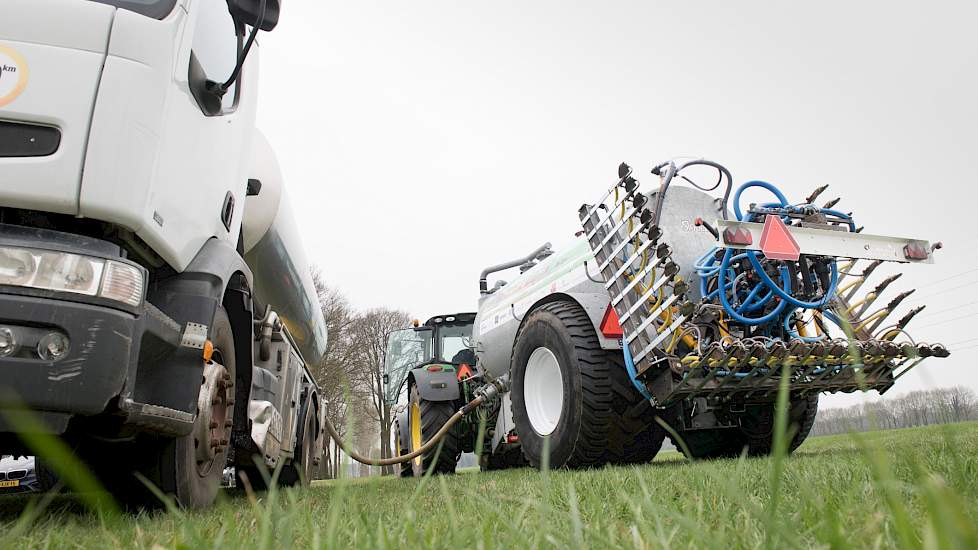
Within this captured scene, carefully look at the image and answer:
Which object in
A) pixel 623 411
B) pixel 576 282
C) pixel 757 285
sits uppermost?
pixel 576 282

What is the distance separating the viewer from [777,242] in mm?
3916

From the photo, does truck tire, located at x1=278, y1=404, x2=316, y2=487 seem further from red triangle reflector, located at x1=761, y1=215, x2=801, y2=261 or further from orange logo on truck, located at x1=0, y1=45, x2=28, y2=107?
red triangle reflector, located at x1=761, y1=215, x2=801, y2=261

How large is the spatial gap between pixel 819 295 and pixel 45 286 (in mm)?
4155

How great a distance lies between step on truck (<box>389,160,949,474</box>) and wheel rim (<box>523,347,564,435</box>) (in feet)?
0.04

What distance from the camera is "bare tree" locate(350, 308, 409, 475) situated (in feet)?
75.0

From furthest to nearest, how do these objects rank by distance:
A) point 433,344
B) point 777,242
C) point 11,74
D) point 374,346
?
point 374,346, point 433,344, point 777,242, point 11,74

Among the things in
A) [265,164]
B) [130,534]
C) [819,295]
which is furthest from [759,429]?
[130,534]

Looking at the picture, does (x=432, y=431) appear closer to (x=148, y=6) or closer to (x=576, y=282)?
(x=576, y=282)

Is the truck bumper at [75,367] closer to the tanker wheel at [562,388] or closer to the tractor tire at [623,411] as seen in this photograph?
the tanker wheel at [562,388]

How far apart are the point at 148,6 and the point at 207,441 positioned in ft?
5.70

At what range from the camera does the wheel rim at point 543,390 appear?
16.5ft

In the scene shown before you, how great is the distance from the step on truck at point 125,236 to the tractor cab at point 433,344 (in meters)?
6.15

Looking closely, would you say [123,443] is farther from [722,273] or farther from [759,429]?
[759,429]

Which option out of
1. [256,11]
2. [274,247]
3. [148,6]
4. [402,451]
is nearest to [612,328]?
[274,247]
